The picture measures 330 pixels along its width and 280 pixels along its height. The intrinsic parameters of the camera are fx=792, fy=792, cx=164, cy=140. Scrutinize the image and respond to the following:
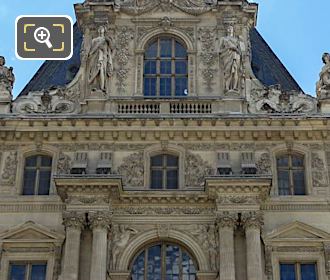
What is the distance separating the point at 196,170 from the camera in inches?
1037

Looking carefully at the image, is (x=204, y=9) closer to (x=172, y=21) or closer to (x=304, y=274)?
(x=172, y=21)

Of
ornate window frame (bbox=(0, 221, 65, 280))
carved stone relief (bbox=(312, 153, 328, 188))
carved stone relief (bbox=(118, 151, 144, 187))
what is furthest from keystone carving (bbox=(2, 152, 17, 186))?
carved stone relief (bbox=(312, 153, 328, 188))

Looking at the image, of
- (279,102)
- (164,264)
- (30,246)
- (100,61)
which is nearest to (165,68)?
(100,61)

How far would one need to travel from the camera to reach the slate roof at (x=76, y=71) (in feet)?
97.9

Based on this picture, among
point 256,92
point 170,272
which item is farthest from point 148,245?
Answer: point 256,92

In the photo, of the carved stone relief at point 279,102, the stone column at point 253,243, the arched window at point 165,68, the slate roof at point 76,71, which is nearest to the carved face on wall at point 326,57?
the carved stone relief at point 279,102

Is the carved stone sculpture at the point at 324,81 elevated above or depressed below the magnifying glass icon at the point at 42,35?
above

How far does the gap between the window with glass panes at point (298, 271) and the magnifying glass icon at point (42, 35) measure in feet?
33.2

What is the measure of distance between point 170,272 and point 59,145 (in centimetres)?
579

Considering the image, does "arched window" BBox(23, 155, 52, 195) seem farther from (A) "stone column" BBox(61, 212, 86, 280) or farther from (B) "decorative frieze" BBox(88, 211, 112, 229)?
(B) "decorative frieze" BBox(88, 211, 112, 229)

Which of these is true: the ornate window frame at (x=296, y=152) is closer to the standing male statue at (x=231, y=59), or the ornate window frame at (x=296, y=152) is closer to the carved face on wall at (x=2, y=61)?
the standing male statue at (x=231, y=59)

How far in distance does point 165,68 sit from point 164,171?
4.54 metres

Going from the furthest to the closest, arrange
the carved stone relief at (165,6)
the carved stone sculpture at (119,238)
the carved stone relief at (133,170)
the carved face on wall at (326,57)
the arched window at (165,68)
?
the carved stone relief at (165,6) < the arched window at (165,68) < the carved face on wall at (326,57) < the carved stone relief at (133,170) < the carved stone sculpture at (119,238)

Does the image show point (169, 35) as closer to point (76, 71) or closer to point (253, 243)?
point (76, 71)
